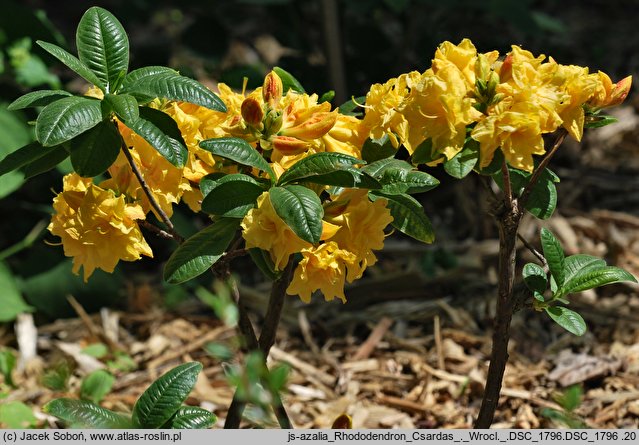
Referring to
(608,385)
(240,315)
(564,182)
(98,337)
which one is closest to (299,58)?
(564,182)

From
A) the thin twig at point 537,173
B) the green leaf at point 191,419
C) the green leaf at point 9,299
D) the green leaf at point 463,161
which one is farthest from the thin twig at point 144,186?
the green leaf at point 9,299

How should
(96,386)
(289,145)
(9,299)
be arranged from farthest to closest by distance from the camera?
(9,299)
(96,386)
(289,145)

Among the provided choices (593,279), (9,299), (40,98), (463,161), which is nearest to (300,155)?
(463,161)

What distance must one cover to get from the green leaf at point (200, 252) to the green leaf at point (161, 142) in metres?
0.13

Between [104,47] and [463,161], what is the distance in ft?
1.98

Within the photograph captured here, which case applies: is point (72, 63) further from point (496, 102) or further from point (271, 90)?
point (496, 102)

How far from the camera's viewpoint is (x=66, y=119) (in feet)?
3.87

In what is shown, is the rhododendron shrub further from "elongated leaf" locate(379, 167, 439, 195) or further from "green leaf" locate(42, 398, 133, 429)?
"green leaf" locate(42, 398, 133, 429)

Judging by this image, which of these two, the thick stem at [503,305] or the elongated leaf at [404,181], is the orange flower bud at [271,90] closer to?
the elongated leaf at [404,181]

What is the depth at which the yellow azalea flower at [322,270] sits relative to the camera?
4.22 ft

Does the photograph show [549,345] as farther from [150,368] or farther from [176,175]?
[176,175]

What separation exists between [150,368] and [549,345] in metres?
1.18

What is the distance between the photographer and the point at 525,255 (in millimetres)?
2744

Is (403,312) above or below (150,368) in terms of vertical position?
above
